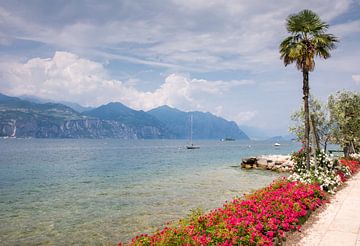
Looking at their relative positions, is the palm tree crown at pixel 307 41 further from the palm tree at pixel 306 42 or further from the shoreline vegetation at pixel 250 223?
the shoreline vegetation at pixel 250 223

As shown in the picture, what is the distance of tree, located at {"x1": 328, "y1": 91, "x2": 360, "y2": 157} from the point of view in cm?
3676

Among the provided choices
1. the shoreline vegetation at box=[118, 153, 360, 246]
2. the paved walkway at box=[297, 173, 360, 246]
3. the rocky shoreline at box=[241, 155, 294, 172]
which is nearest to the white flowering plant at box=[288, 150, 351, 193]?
the paved walkway at box=[297, 173, 360, 246]

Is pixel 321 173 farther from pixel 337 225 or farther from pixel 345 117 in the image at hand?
pixel 345 117

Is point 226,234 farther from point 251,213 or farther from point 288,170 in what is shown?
point 288,170

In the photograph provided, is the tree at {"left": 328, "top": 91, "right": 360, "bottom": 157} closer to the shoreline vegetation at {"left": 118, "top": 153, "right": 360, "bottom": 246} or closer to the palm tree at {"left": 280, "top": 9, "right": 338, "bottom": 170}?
the palm tree at {"left": 280, "top": 9, "right": 338, "bottom": 170}

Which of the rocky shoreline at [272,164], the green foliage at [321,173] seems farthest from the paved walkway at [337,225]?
the rocky shoreline at [272,164]

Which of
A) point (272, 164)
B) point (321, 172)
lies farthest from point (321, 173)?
point (272, 164)

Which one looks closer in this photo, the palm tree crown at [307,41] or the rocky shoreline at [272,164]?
the palm tree crown at [307,41]

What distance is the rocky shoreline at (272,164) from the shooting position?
176 feet

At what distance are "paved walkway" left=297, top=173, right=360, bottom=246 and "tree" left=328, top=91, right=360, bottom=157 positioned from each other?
18.9 meters

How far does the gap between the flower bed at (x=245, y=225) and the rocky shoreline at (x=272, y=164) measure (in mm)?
38050

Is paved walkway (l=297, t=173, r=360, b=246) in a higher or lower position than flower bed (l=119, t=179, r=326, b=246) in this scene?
lower

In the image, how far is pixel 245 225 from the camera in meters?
12.4

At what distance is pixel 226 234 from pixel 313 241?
400 centimetres
